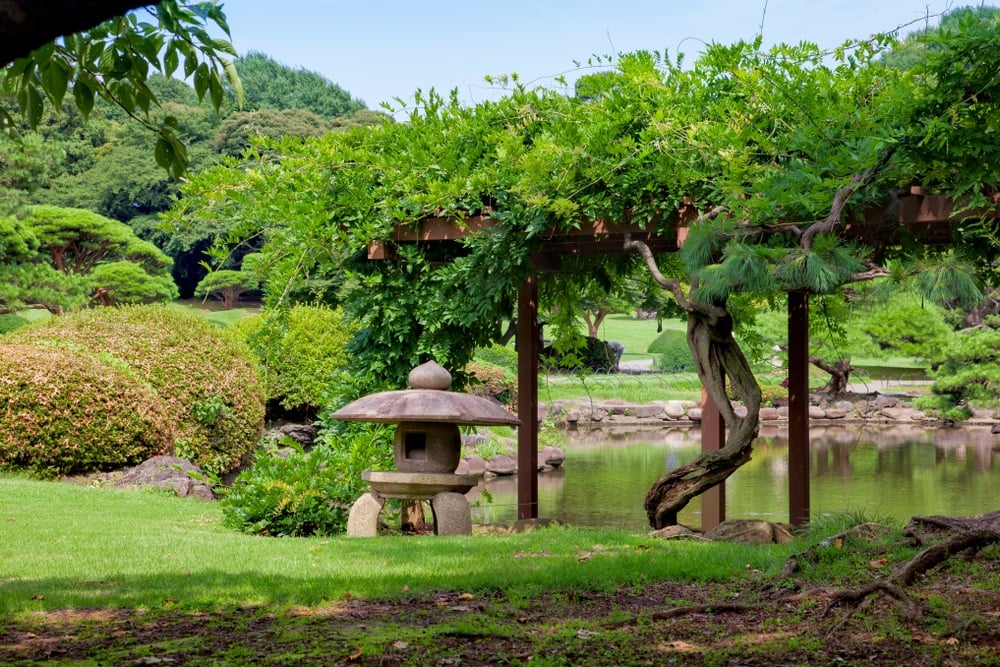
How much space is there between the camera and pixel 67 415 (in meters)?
9.88

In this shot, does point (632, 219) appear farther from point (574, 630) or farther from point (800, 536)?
point (574, 630)

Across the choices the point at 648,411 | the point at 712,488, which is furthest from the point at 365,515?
the point at 648,411


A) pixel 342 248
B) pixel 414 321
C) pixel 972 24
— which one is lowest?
pixel 414 321

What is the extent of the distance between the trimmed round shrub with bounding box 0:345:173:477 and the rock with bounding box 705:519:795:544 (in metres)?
6.07

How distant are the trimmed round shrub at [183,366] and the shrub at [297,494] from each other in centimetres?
352

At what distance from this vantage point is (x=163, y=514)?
8070 millimetres

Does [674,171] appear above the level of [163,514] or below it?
above

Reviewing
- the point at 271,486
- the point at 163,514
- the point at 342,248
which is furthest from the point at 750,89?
the point at 163,514

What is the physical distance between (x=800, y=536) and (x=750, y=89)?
2.96 m

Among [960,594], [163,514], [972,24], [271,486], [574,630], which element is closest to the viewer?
[574,630]

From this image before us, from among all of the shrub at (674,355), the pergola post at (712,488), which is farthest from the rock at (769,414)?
the pergola post at (712,488)

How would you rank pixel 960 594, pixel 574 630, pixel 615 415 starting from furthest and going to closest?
pixel 615 415 < pixel 960 594 < pixel 574 630

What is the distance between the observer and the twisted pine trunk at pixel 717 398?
23.0 ft

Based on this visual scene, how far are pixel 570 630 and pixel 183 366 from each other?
8555 mm
